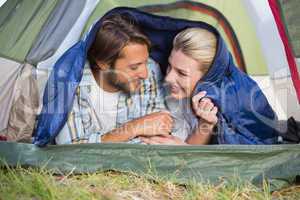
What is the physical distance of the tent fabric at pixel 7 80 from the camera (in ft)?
8.52

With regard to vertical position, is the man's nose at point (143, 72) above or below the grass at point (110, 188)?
above

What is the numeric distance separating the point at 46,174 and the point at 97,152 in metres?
0.22

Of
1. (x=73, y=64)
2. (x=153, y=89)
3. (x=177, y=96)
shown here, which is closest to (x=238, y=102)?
(x=177, y=96)

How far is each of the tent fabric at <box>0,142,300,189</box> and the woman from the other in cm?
8

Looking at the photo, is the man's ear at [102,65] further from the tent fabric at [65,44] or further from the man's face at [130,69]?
the tent fabric at [65,44]

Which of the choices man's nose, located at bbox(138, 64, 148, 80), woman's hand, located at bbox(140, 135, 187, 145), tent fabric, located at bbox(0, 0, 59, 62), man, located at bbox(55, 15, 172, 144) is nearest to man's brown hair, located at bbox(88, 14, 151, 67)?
man, located at bbox(55, 15, 172, 144)

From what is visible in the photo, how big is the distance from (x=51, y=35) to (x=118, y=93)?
0.37m

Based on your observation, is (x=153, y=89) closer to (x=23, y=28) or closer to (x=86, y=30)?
(x=86, y=30)

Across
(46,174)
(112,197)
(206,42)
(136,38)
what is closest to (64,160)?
(46,174)

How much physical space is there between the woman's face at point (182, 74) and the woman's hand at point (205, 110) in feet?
0.14

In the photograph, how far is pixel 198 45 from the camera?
2.59 meters

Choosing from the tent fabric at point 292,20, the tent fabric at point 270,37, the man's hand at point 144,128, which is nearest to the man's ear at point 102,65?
the man's hand at point 144,128

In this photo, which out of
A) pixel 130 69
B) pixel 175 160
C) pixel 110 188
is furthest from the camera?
pixel 130 69

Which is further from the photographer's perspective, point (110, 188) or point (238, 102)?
point (238, 102)
